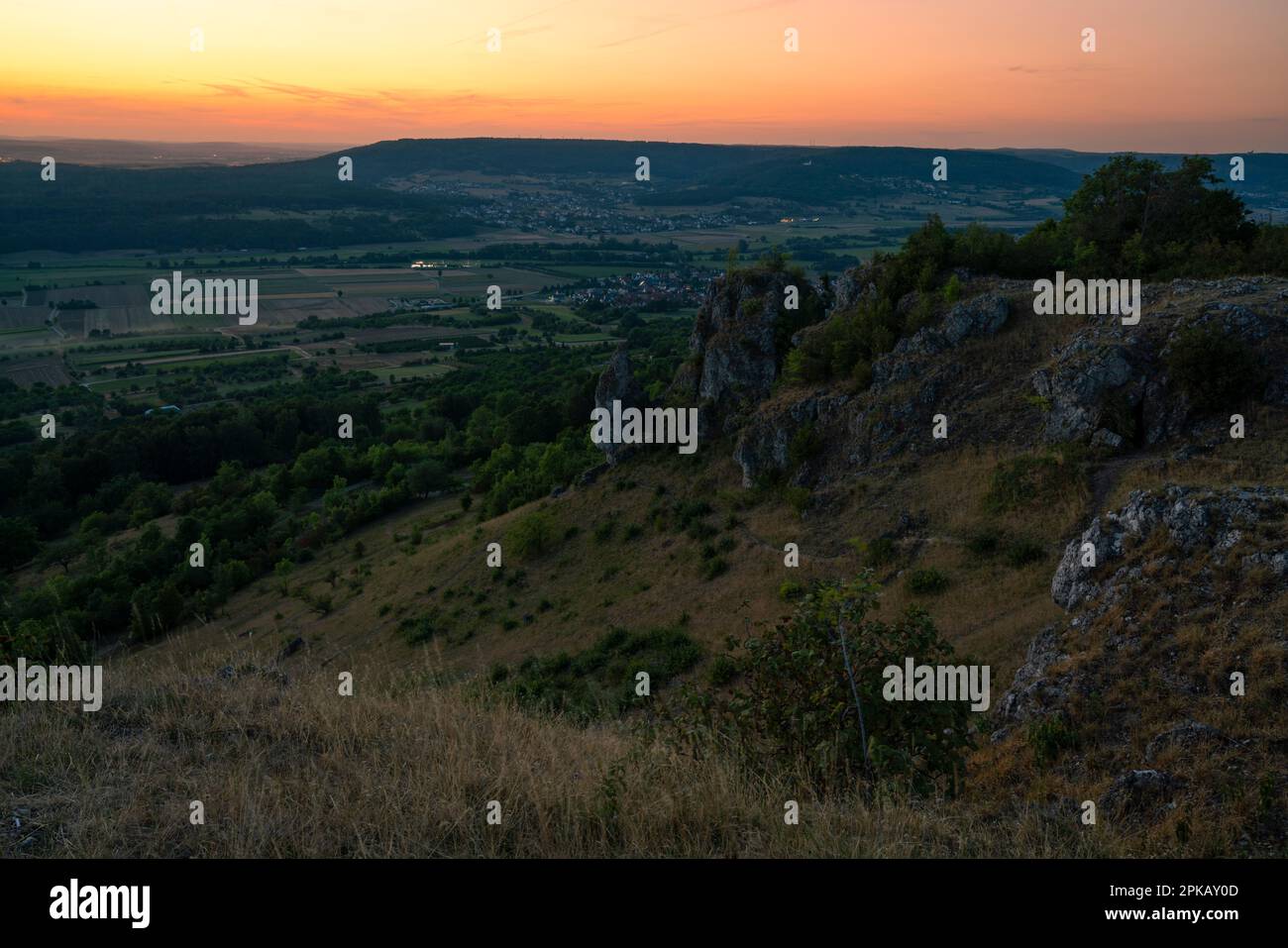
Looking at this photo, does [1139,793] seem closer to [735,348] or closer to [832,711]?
[832,711]

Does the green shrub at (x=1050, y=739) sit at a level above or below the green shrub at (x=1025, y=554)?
below

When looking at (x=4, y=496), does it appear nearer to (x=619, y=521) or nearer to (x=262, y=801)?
(x=619, y=521)

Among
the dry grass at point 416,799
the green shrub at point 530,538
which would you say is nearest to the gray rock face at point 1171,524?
the dry grass at point 416,799

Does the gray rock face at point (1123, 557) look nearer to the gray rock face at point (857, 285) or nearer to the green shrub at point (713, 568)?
the green shrub at point (713, 568)

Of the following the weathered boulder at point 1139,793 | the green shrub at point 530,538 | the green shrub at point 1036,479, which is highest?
the green shrub at point 1036,479

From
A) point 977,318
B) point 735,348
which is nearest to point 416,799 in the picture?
point 977,318

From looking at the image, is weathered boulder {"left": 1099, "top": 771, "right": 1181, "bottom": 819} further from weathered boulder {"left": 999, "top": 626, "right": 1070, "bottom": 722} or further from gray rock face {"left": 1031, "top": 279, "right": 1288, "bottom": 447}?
gray rock face {"left": 1031, "top": 279, "right": 1288, "bottom": 447}

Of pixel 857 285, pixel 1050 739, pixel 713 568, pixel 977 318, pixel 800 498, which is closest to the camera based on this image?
pixel 1050 739
